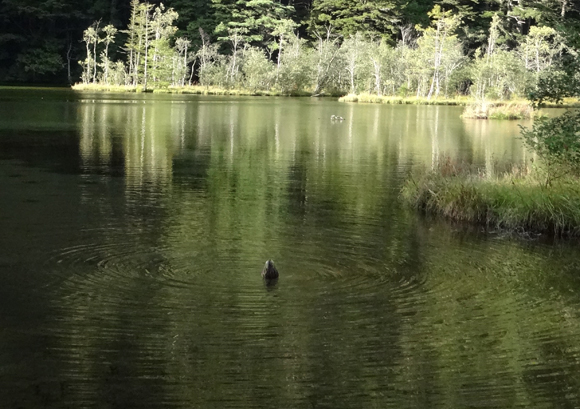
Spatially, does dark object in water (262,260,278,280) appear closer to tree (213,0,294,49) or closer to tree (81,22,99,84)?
tree (81,22,99,84)

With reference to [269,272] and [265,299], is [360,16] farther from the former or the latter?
[265,299]

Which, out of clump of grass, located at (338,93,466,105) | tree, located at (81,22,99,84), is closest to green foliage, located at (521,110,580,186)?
clump of grass, located at (338,93,466,105)

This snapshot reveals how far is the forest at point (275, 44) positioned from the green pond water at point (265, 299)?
47591 mm

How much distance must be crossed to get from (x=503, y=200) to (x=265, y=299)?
246 inches

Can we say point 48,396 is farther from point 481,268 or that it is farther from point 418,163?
point 418,163

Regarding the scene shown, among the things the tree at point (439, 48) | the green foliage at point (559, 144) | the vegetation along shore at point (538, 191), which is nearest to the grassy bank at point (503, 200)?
the vegetation along shore at point (538, 191)

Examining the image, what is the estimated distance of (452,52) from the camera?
62000 millimetres

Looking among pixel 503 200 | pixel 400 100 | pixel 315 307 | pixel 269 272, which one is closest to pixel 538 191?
pixel 503 200

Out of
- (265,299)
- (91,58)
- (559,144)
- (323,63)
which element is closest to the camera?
(265,299)

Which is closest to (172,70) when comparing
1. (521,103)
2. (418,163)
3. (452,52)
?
(452,52)

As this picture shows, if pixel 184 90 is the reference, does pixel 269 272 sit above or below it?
below

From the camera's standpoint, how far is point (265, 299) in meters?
8.84

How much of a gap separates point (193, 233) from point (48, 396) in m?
6.06

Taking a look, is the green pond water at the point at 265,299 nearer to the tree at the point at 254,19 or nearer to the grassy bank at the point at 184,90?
the grassy bank at the point at 184,90
